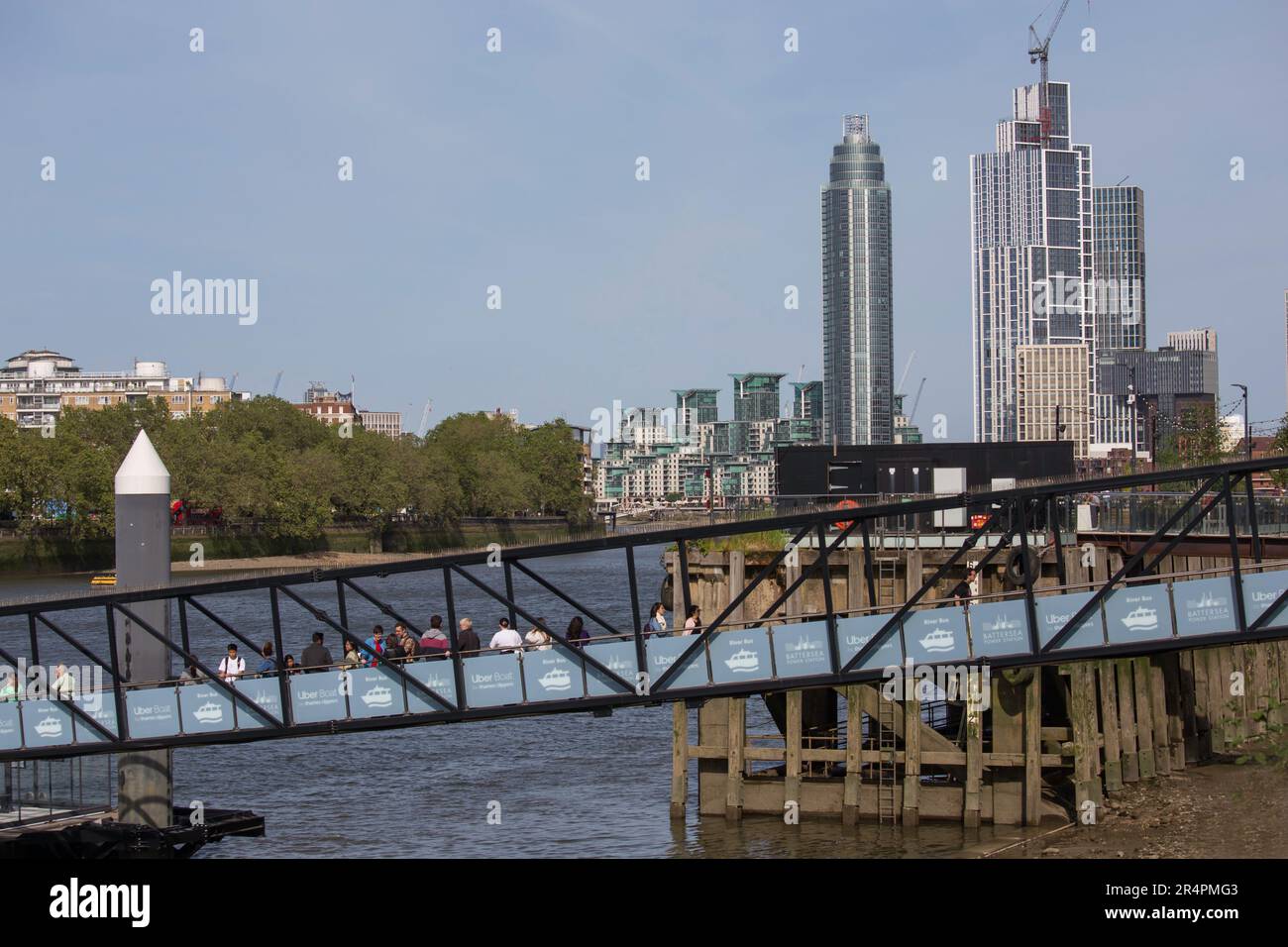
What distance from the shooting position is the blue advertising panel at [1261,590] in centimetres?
2633

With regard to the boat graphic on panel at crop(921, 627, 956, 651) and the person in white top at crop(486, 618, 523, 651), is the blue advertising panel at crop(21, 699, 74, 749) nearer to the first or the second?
the person in white top at crop(486, 618, 523, 651)

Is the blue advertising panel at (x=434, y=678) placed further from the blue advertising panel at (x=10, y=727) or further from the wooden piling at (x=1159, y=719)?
the wooden piling at (x=1159, y=719)

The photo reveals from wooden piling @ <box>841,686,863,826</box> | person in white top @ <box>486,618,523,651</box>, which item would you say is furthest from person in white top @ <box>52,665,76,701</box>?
wooden piling @ <box>841,686,863,826</box>

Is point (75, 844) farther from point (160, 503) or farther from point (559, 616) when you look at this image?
point (559, 616)

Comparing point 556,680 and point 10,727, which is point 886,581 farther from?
point 10,727

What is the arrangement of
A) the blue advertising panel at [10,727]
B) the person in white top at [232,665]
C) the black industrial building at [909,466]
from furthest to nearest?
the black industrial building at [909,466]
the person in white top at [232,665]
the blue advertising panel at [10,727]

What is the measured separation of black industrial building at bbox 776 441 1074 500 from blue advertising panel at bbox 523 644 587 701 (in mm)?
52412

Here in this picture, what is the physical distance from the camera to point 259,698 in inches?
1074

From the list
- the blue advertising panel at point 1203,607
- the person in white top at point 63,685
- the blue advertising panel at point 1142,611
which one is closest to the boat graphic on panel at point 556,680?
the person in white top at point 63,685

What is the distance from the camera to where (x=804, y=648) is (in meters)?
26.1

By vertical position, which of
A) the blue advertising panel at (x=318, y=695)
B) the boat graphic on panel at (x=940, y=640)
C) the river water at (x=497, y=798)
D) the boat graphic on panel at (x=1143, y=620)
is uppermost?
the boat graphic on panel at (x=1143, y=620)

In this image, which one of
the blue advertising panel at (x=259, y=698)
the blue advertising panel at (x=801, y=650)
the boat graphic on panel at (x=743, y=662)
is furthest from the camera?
the blue advertising panel at (x=259, y=698)

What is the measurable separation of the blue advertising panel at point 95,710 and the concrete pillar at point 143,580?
28.6 inches
